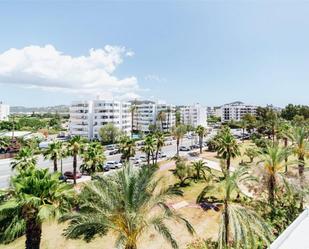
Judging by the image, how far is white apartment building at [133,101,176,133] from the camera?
12312 centimetres

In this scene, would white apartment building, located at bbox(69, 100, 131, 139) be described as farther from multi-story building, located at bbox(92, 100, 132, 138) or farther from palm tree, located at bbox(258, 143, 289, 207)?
palm tree, located at bbox(258, 143, 289, 207)

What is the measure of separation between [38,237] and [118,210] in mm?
4279

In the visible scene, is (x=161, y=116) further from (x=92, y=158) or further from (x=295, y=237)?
(x=295, y=237)

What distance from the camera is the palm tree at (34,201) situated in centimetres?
1283

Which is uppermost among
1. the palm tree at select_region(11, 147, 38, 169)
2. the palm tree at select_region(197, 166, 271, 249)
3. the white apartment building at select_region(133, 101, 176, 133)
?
the white apartment building at select_region(133, 101, 176, 133)

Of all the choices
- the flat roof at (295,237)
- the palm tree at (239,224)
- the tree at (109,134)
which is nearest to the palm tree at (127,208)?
the palm tree at (239,224)

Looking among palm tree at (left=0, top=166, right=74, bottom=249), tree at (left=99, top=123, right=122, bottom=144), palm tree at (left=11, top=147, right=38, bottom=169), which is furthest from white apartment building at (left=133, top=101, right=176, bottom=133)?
palm tree at (left=0, top=166, right=74, bottom=249)

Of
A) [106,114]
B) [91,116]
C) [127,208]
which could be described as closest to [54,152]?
[127,208]

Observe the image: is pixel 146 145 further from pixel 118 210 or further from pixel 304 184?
pixel 118 210

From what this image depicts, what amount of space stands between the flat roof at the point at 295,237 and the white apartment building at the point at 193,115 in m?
125

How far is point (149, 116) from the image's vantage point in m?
124

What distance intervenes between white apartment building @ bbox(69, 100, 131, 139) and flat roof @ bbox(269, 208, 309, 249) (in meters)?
82.5

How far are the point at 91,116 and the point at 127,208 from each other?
84828mm

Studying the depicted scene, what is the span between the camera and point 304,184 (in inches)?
1017
